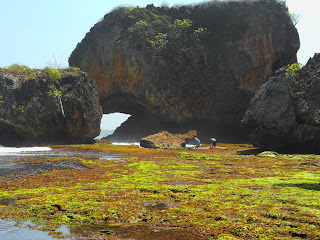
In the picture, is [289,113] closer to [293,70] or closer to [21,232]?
[293,70]

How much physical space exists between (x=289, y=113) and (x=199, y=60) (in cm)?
1990

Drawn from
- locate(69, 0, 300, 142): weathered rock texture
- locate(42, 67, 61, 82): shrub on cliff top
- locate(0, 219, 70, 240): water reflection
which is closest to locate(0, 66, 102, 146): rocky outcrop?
locate(42, 67, 61, 82): shrub on cliff top

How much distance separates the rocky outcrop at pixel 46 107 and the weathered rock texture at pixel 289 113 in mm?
15669

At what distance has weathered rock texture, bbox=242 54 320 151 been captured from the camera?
2094 centimetres

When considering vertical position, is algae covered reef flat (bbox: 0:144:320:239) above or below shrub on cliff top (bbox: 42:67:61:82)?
below

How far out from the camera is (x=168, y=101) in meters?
39.7

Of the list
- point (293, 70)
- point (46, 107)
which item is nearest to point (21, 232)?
point (293, 70)

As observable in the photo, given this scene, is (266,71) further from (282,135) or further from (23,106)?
(23,106)

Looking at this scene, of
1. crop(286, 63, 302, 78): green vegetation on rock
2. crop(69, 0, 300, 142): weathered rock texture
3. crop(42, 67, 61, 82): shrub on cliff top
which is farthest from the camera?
crop(69, 0, 300, 142): weathered rock texture

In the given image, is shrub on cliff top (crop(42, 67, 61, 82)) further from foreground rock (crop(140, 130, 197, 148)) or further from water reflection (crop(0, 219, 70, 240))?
water reflection (crop(0, 219, 70, 240))

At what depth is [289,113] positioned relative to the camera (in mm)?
22500

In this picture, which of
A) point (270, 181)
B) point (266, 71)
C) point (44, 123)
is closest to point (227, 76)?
point (266, 71)

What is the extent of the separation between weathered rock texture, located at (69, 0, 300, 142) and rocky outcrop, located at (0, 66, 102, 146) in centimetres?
856

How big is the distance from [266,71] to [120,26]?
19312mm
